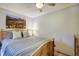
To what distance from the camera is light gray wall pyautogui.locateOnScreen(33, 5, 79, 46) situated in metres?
1.38

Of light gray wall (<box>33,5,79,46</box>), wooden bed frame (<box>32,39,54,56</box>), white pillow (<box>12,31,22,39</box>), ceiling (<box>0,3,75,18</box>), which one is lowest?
wooden bed frame (<box>32,39,54,56</box>)

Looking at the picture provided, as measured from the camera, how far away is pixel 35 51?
4.54 feet

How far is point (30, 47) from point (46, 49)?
22cm

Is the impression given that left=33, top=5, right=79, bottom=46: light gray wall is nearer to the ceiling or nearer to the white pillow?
the ceiling

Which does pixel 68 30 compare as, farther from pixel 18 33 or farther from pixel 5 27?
pixel 5 27

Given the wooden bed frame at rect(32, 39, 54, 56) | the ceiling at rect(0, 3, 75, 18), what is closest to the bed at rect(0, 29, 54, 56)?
the wooden bed frame at rect(32, 39, 54, 56)

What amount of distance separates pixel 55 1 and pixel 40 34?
0.48 metres

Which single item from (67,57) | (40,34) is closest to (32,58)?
(40,34)

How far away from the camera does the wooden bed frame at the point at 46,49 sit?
1395 millimetres

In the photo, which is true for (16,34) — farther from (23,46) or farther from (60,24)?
(60,24)

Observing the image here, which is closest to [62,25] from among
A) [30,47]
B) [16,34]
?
[30,47]

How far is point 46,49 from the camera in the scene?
55.5 inches

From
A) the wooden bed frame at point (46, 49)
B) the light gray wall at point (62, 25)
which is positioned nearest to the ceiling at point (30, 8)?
the light gray wall at point (62, 25)

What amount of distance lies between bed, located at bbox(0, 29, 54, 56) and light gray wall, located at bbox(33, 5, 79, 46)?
10 cm
